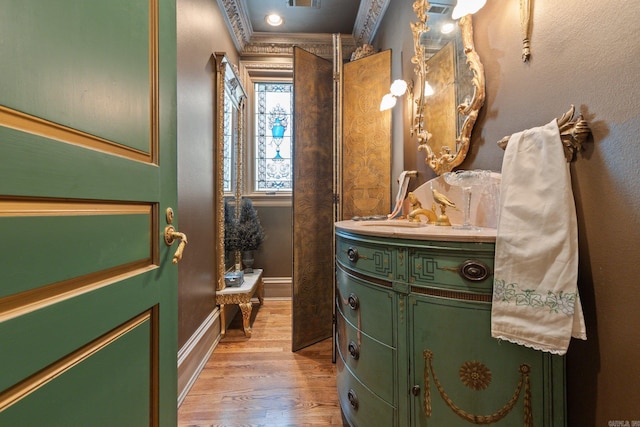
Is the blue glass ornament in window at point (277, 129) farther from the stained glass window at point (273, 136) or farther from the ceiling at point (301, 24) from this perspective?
the ceiling at point (301, 24)

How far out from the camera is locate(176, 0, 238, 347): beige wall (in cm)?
167

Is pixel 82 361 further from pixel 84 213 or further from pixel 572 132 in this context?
pixel 572 132

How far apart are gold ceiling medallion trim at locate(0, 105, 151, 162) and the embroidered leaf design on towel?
1106mm

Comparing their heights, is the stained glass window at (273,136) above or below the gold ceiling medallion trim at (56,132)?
above

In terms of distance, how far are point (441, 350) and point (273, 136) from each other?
3.03 m

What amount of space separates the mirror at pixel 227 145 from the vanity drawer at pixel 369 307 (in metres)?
1.46

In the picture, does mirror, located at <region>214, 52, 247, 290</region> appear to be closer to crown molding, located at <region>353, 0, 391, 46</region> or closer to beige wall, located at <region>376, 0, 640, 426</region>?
crown molding, located at <region>353, 0, 391, 46</region>

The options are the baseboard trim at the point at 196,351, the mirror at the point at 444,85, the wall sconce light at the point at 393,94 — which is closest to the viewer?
the mirror at the point at 444,85

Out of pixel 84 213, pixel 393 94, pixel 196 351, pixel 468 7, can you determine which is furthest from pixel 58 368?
pixel 393 94

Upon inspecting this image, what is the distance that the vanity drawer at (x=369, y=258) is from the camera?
3.43 feet

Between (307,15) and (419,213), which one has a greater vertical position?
(307,15)

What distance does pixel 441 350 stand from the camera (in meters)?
0.93

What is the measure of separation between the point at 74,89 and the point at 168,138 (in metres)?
0.35

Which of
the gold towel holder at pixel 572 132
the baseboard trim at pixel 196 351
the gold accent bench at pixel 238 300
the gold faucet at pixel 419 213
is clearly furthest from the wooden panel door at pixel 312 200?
the gold towel holder at pixel 572 132
